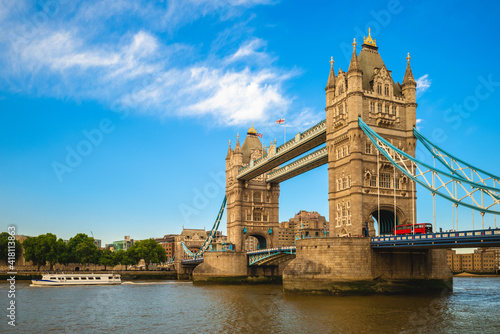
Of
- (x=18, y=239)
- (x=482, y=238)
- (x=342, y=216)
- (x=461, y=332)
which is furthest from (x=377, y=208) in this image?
(x=18, y=239)

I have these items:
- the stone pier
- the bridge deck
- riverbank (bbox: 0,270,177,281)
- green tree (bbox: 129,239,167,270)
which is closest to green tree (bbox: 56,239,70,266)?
riverbank (bbox: 0,270,177,281)

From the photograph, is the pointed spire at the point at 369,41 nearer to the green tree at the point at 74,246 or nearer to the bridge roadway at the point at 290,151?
the bridge roadway at the point at 290,151

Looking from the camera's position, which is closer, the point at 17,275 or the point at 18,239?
the point at 17,275

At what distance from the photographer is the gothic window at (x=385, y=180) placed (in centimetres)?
4734

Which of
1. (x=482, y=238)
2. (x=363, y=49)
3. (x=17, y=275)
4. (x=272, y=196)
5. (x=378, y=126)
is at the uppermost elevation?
(x=363, y=49)

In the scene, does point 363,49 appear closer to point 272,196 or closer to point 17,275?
point 272,196

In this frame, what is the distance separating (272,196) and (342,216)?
1259 inches

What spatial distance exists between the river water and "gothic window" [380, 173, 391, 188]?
36.4 ft

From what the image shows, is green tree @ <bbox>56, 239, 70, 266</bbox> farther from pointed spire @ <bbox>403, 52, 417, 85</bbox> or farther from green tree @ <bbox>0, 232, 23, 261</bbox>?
pointed spire @ <bbox>403, 52, 417, 85</bbox>

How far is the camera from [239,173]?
77.0 meters

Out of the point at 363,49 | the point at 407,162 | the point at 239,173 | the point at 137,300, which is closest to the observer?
the point at 137,300

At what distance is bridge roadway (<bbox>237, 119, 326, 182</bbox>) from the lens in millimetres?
55469

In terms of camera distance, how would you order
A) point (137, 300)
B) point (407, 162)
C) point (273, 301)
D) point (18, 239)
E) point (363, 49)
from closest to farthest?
1. point (273, 301)
2. point (137, 300)
3. point (407, 162)
4. point (363, 49)
5. point (18, 239)

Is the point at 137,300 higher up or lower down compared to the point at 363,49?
lower down
